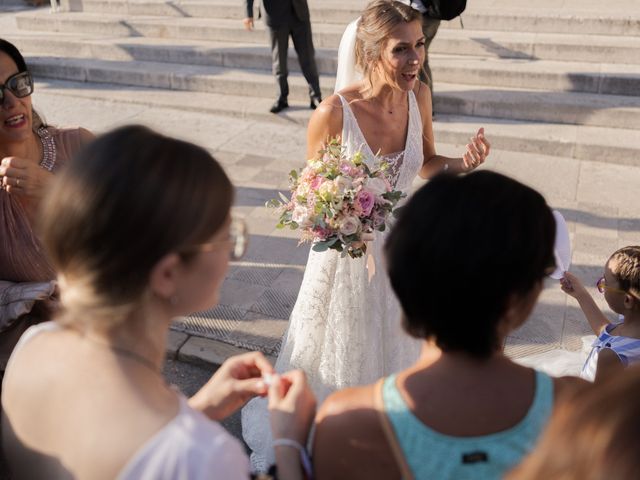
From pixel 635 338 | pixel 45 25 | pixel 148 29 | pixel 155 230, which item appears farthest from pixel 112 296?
pixel 45 25

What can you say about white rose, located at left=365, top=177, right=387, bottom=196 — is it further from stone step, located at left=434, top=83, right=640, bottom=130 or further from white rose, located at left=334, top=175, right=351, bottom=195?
stone step, located at left=434, top=83, right=640, bottom=130

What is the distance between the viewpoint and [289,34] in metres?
7.18

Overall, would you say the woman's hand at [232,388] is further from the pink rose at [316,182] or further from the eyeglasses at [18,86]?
the eyeglasses at [18,86]

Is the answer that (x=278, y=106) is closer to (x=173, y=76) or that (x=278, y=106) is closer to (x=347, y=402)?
(x=173, y=76)

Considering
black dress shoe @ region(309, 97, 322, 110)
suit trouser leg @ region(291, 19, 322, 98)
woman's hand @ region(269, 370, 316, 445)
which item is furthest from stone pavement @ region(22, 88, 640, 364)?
woman's hand @ region(269, 370, 316, 445)

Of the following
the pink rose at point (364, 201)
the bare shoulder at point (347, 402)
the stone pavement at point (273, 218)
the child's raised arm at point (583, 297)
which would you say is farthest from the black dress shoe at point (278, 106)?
the bare shoulder at point (347, 402)

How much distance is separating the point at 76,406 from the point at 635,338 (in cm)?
221

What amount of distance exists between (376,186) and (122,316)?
167 cm

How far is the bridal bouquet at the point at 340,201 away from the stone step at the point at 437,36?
19.9 ft

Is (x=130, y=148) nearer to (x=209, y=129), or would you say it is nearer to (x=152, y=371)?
(x=152, y=371)

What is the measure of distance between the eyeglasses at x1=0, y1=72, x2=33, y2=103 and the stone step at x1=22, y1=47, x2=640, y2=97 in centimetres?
540

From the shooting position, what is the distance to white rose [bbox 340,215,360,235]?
2.60 meters

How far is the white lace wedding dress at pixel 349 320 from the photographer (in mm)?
3105

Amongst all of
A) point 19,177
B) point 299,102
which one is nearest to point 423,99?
point 19,177
